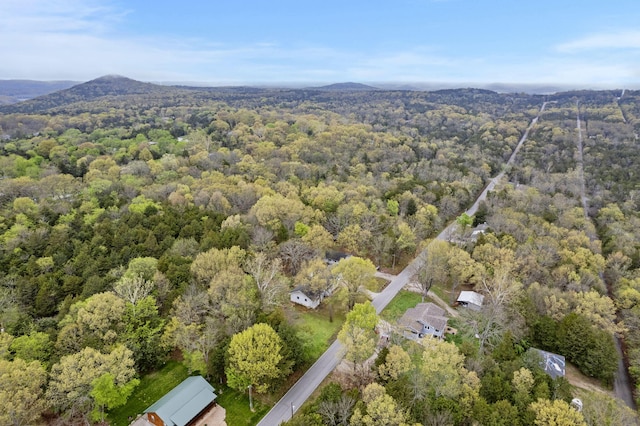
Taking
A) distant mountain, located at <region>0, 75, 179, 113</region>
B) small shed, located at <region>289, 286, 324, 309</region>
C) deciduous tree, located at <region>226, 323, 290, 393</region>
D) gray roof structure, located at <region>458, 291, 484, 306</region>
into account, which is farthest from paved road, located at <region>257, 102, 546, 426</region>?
distant mountain, located at <region>0, 75, 179, 113</region>

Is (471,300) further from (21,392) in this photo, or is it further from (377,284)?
(21,392)

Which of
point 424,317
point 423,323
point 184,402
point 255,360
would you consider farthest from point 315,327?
point 184,402

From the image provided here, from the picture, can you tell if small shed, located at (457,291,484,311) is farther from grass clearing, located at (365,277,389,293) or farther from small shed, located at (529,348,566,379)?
grass clearing, located at (365,277,389,293)

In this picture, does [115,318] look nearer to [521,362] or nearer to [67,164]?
[521,362]

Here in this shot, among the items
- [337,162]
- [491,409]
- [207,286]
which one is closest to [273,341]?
[207,286]

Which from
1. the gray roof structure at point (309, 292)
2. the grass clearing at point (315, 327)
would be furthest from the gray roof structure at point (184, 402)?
the gray roof structure at point (309, 292)
